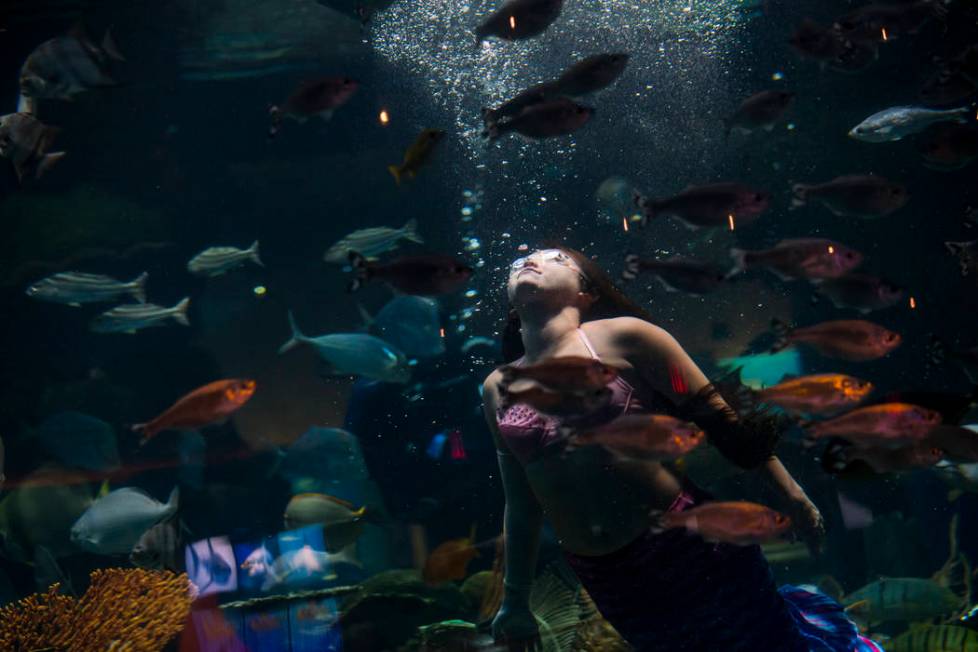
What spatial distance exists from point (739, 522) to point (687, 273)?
1.20 metres

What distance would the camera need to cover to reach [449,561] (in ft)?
12.8

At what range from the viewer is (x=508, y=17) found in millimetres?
3055

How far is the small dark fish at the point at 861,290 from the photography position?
2773 millimetres

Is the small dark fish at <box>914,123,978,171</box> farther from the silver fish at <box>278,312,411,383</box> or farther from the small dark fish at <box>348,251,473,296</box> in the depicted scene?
the silver fish at <box>278,312,411,383</box>

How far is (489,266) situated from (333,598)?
9.43 metres

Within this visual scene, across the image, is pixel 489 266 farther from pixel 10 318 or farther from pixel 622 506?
pixel 622 506

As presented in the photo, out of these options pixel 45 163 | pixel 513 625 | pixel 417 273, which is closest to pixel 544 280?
pixel 417 273

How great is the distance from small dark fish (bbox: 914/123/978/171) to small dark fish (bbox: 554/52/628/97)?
5.54 ft

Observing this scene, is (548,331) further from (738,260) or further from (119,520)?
(119,520)

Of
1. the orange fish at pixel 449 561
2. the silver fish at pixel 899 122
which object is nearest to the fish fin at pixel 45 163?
the orange fish at pixel 449 561

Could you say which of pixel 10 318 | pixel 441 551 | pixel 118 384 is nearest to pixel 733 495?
pixel 441 551

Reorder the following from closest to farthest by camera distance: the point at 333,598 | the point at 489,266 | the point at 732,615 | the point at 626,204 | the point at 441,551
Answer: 1. the point at 732,615
2. the point at 441,551
3. the point at 333,598
4. the point at 626,204
5. the point at 489,266

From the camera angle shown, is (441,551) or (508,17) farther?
(441,551)

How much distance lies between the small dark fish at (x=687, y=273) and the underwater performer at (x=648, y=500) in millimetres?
381
